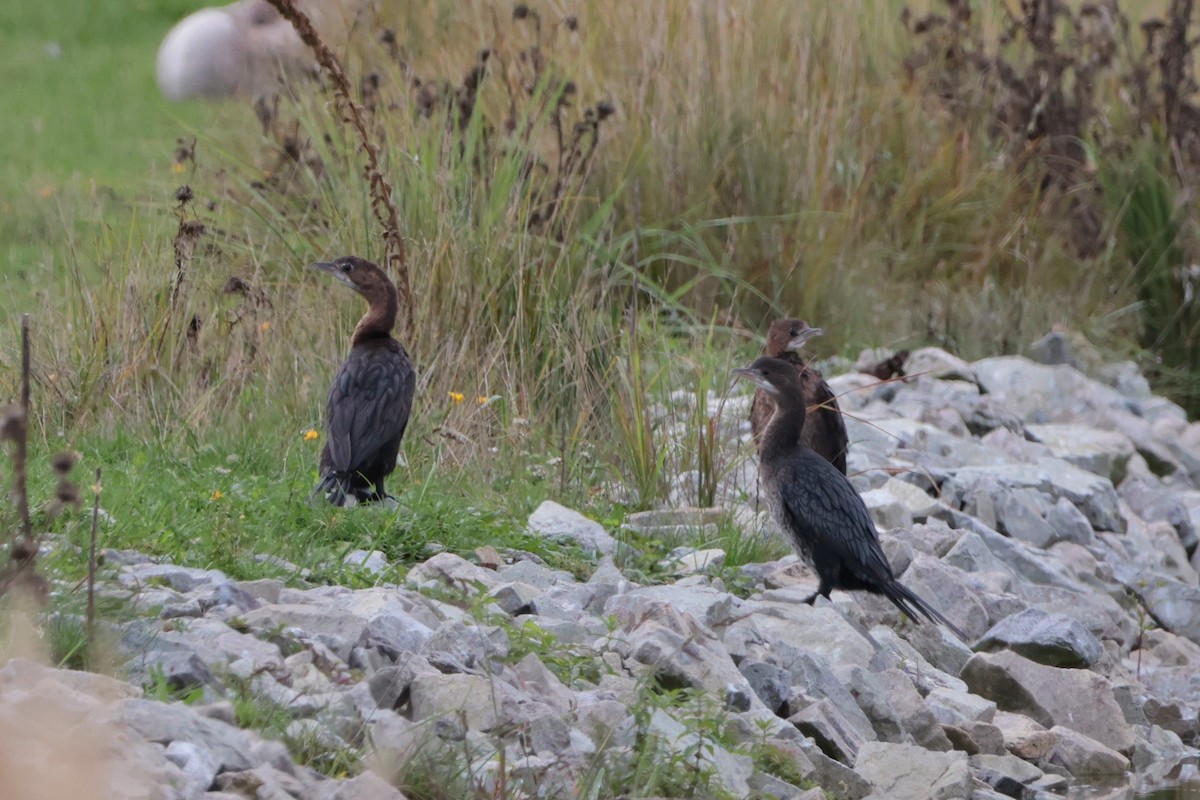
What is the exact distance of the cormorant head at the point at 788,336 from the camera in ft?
23.8

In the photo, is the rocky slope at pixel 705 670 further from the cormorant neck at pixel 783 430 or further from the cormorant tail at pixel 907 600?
the cormorant neck at pixel 783 430

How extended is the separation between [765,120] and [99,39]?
8.96 m

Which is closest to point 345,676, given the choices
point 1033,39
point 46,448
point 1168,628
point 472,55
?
point 46,448

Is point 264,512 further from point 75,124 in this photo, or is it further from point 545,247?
point 75,124

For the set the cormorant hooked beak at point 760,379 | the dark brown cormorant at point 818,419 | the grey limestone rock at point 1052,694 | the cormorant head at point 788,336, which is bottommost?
the grey limestone rock at point 1052,694

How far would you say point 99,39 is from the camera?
16.9 meters

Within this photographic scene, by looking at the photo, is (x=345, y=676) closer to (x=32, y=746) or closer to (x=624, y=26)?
(x=32, y=746)

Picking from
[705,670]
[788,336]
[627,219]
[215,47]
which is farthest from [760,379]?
[215,47]

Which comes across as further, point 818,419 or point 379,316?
point 818,419

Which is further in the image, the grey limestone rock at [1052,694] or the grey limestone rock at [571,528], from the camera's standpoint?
the grey limestone rock at [571,528]

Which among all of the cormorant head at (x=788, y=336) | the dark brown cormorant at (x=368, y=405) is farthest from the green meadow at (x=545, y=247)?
the cormorant head at (x=788, y=336)

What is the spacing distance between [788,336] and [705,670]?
2898mm

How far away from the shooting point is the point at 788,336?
7.30m

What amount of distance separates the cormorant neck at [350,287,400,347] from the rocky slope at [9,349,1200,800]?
101cm
